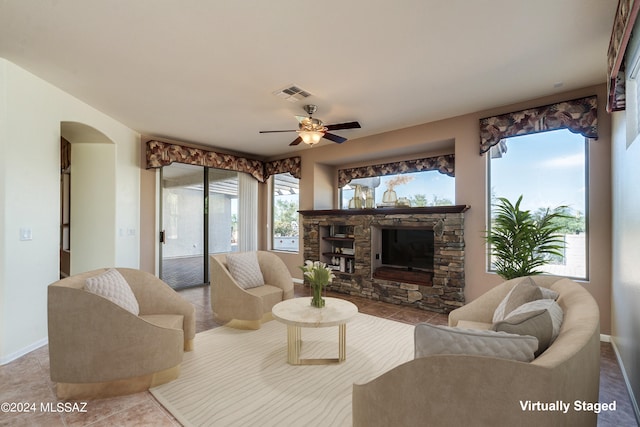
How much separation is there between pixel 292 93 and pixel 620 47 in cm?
260

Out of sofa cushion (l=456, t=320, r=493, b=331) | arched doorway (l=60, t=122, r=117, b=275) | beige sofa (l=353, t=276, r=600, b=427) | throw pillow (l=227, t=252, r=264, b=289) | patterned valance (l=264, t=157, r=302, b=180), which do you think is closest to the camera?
beige sofa (l=353, t=276, r=600, b=427)

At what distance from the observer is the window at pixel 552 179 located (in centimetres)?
326

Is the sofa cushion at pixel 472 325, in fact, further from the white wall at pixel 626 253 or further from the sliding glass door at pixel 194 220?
the sliding glass door at pixel 194 220

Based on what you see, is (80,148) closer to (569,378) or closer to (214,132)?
(214,132)

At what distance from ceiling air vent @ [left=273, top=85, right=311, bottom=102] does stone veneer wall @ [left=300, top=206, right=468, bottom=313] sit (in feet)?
7.22

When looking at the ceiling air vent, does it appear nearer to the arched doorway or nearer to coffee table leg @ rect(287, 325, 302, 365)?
coffee table leg @ rect(287, 325, 302, 365)

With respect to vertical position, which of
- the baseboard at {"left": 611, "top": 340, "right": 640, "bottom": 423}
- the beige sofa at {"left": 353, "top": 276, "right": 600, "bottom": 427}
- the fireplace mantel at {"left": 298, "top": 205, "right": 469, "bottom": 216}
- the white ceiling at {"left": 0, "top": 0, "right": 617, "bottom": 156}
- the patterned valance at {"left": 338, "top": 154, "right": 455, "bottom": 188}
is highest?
the white ceiling at {"left": 0, "top": 0, "right": 617, "bottom": 156}

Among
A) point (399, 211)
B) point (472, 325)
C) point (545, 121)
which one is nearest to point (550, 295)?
point (472, 325)

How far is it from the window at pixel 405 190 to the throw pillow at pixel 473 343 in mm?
3708

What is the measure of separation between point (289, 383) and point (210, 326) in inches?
63.6

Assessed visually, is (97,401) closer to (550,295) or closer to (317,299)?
(317,299)

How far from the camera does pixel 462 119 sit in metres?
3.96

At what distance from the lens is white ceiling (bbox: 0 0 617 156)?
77.1 inches

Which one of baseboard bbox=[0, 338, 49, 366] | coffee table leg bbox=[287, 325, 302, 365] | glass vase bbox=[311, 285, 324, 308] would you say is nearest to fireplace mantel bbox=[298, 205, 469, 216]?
glass vase bbox=[311, 285, 324, 308]
